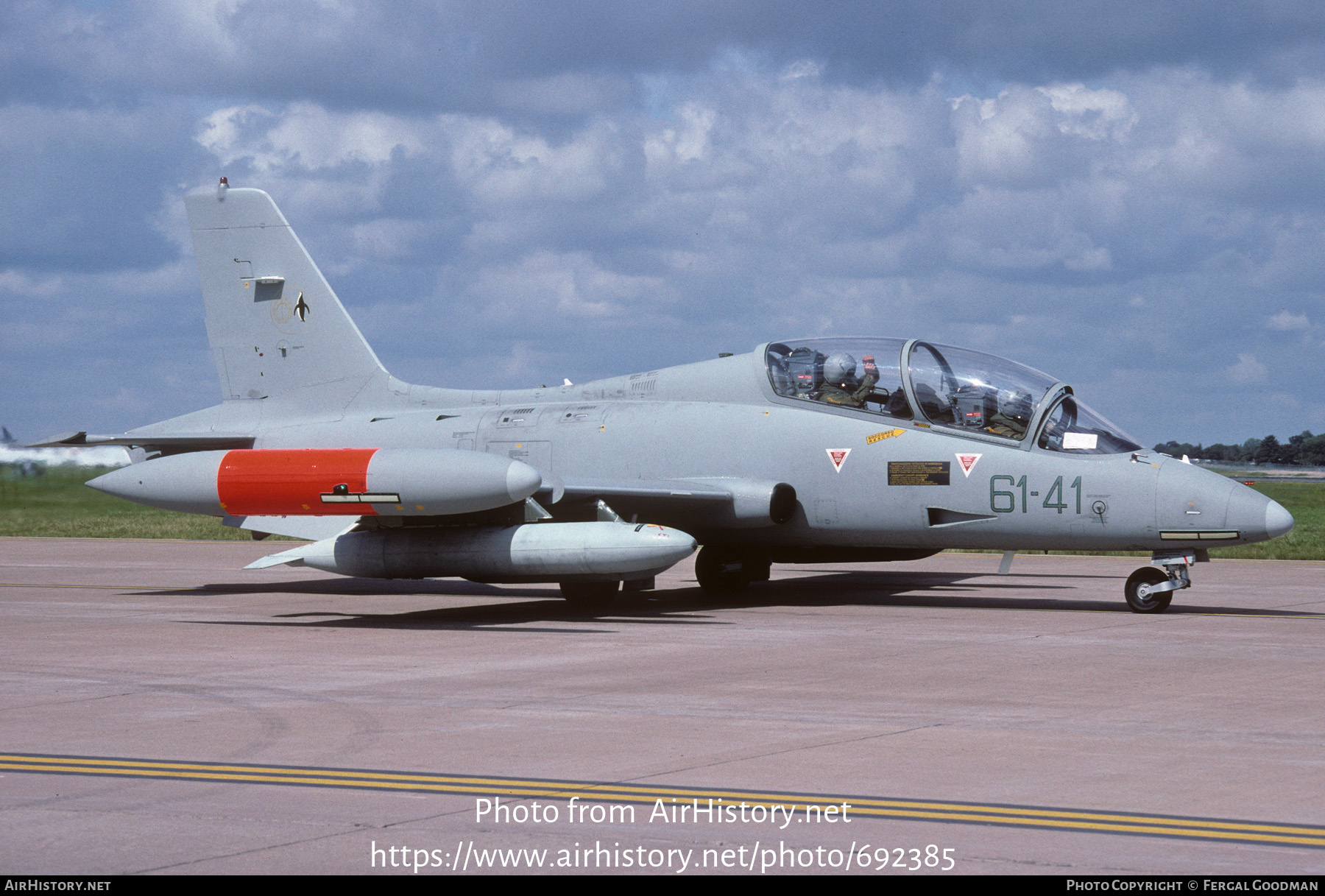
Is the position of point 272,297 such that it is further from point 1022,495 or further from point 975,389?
point 1022,495

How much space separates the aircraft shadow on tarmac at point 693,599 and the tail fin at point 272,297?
329 cm

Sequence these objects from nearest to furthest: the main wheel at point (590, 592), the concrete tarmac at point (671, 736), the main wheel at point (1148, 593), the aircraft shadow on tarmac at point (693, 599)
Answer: the concrete tarmac at point (671, 736) → the main wheel at point (1148, 593) → the aircraft shadow on tarmac at point (693, 599) → the main wheel at point (590, 592)

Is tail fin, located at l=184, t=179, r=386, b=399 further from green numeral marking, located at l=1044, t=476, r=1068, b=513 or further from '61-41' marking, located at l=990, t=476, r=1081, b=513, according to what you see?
green numeral marking, located at l=1044, t=476, r=1068, b=513

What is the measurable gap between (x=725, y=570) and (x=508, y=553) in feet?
13.6

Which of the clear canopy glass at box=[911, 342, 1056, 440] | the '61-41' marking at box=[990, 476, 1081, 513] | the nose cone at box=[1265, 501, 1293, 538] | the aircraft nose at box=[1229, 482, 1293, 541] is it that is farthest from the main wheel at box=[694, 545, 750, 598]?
the nose cone at box=[1265, 501, 1293, 538]

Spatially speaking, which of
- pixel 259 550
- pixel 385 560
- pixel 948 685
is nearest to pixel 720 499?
pixel 385 560

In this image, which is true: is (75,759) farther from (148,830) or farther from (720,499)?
(720,499)

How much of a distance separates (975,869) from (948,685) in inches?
206

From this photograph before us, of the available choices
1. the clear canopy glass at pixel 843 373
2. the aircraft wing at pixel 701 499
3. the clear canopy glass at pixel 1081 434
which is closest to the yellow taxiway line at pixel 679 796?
the aircraft wing at pixel 701 499

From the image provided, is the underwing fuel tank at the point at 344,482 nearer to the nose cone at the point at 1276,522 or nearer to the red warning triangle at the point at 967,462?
the red warning triangle at the point at 967,462

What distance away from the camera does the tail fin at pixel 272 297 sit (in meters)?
21.3

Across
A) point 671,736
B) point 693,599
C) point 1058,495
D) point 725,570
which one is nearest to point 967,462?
point 1058,495

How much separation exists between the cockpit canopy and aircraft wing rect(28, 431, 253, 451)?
28.1 ft

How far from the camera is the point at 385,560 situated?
1638 centimetres
